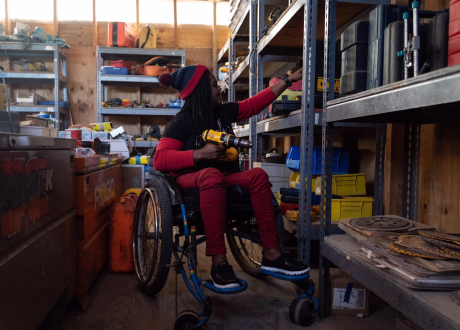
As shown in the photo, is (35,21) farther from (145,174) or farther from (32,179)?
(32,179)

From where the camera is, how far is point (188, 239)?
61.3 inches

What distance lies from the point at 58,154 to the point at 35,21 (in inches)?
176

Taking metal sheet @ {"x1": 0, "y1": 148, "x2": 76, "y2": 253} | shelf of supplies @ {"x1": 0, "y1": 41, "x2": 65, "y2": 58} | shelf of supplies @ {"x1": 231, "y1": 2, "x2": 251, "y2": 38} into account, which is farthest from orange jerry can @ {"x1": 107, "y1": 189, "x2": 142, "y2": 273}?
shelf of supplies @ {"x1": 0, "y1": 41, "x2": 65, "y2": 58}

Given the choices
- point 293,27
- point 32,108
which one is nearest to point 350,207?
point 293,27

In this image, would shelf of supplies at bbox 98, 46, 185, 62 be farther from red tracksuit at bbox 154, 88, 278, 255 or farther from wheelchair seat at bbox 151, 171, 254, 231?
wheelchair seat at bbox 151, 171, 254, 231

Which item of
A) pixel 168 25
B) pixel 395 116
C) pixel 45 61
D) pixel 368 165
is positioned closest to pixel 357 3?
pixel 395 116

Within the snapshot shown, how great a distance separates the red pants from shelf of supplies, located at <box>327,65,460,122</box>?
1.41 ft

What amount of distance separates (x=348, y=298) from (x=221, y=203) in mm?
693

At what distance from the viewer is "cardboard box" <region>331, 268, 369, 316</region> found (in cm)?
159

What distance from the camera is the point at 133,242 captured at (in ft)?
6.66

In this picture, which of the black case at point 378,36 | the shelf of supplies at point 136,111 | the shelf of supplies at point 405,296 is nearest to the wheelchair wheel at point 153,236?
the shelf of supplies at point 405,296

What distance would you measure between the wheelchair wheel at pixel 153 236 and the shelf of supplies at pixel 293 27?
111 centimetres

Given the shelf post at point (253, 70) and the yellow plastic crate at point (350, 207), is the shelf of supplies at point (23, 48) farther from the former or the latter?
the yellow plastic crate at point (350, 207)

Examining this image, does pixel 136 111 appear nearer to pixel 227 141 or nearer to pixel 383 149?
pixel 227 141
